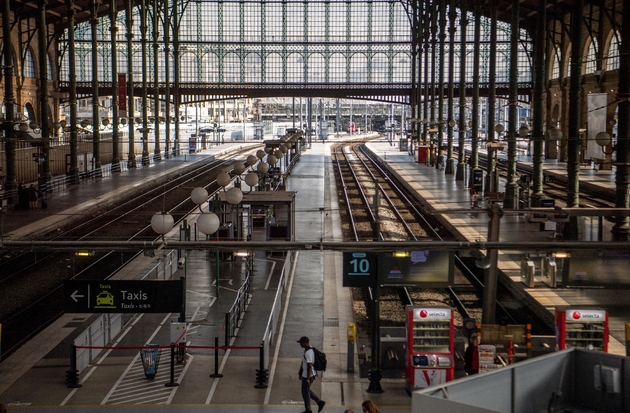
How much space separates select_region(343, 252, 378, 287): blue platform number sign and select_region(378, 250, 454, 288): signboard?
6.1 inches

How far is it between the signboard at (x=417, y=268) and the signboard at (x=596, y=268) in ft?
9.06

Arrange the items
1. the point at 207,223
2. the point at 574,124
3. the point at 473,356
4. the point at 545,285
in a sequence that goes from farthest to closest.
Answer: the point at 574,124 → the point at 545,285 → the point at 207,223 → the point at 473,356

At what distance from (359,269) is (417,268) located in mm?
1163

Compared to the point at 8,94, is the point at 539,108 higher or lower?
lower

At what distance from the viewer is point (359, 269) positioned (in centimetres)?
1755

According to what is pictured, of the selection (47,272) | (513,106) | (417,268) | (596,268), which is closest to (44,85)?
(47,272)

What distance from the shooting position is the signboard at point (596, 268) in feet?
59.9

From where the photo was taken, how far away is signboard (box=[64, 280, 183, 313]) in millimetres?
17469

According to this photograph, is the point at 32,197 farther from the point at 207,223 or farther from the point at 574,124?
the point at 207,223

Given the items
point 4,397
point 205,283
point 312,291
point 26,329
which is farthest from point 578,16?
point 4,397

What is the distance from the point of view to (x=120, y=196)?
48250 millimetres

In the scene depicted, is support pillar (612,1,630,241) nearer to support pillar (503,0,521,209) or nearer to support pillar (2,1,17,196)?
support pillar (503,0,521,209)

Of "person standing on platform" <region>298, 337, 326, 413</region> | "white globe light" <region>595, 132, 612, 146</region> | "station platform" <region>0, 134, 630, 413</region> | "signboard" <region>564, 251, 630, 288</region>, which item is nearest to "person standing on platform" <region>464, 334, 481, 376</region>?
"station platform" <region>0, 134, 630, 413</region>

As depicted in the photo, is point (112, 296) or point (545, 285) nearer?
point (112, 296)
